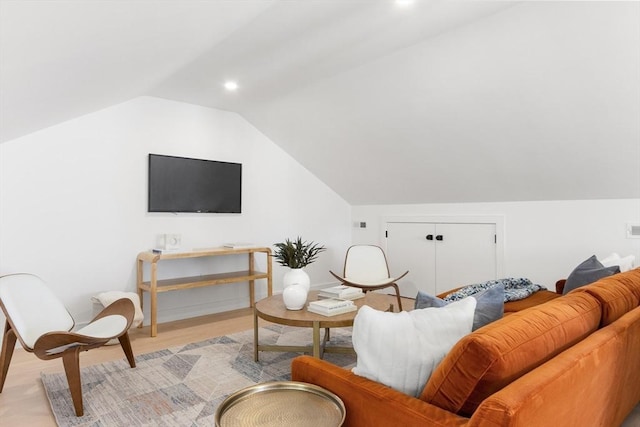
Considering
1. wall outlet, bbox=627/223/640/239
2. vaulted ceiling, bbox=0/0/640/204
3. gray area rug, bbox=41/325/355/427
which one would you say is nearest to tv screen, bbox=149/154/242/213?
vaulted ceiling, bbox=0/0/640/204

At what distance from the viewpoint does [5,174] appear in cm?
339

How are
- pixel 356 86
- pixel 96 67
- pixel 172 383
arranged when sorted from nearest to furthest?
pixel 96 67 → pixel 172 383 → pixel 356 86

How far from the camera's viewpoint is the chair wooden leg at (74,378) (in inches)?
89.2

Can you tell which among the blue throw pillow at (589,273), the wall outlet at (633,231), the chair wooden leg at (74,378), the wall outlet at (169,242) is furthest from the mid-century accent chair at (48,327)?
the wall outlet at (633,231)

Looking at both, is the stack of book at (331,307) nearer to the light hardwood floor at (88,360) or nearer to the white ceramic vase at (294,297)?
the white ceramic vase at (294,297)

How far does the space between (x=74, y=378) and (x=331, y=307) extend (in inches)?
61.0

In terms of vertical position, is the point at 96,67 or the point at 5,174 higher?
the point at 96,67

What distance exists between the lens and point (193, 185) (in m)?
4.45

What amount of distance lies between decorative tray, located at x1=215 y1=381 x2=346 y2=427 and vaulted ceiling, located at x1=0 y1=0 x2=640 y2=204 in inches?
59.1

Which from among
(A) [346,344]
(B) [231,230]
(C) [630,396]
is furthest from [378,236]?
(C) [630,396]

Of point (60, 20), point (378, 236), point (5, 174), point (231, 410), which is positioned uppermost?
point (60, 20)

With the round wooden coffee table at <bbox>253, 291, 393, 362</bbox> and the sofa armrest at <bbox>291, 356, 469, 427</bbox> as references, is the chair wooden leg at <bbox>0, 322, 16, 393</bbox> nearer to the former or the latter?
the round wooden coffee table at <bbox>253, 291, 393, 362</bbox>

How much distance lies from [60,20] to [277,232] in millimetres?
3790

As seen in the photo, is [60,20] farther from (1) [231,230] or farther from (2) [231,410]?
(1) [231,230]
